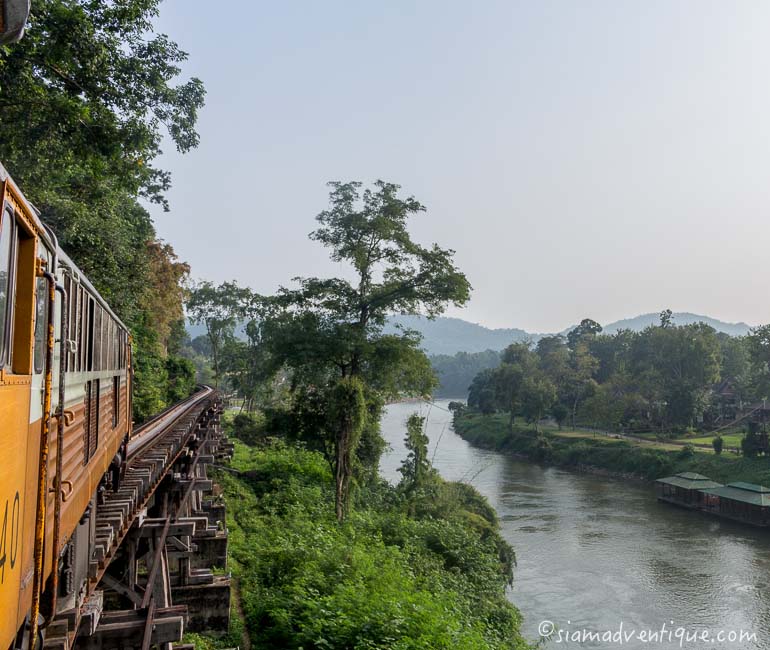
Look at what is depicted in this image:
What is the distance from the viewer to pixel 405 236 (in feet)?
85.9

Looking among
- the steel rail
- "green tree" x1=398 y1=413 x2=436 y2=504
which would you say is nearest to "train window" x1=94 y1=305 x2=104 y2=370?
the steel rail

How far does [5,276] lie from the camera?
9.27 feet

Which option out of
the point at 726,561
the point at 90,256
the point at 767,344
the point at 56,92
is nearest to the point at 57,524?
the point at 56,92

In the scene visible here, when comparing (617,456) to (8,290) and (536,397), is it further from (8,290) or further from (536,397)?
(8,290)

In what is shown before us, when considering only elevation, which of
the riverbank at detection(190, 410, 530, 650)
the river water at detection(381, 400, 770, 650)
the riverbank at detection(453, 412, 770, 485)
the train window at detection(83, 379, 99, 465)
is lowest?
the river water at detection(381, 400, 770, 650)

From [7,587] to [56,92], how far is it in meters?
10.1

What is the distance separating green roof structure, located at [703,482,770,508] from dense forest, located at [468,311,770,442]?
58.4 feet

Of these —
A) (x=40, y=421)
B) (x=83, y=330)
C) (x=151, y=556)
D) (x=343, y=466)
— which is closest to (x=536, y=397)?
(x=343, y=466)

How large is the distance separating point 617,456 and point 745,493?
1454cm

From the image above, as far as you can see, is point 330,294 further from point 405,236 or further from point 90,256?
point 90,256

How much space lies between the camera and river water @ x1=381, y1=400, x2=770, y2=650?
62.5 ft

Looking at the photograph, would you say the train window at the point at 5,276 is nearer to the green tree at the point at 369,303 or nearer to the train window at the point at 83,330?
the train window at the point at 83,330

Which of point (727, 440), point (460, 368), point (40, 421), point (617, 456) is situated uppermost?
point (460, 368)

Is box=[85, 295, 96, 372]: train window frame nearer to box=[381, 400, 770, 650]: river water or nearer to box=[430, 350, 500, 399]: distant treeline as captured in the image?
box=[381, 400, 770, 650]: river water
